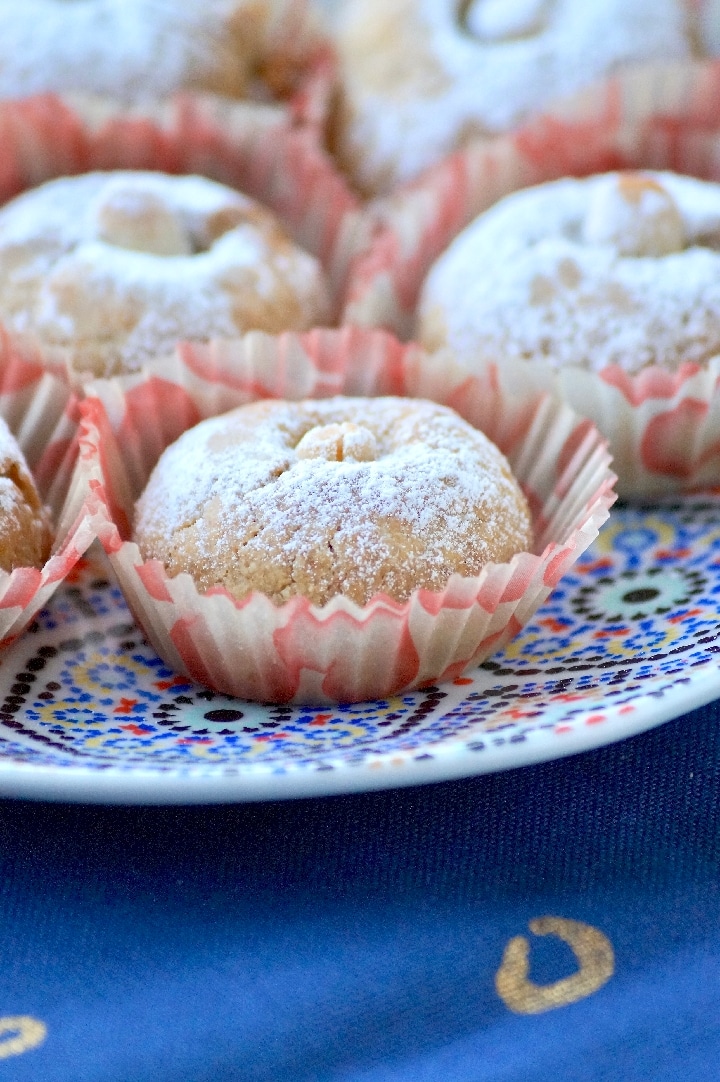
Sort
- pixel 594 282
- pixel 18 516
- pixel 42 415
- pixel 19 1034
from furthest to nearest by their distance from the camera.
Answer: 1. pixel 594 282
2. pixel 42 415
3. pixel 18 516
4. pixel 19 1034

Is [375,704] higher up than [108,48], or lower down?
lower down

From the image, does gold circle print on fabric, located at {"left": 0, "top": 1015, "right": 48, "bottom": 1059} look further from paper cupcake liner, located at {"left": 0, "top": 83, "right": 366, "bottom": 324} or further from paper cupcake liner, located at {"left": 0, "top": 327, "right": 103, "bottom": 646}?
paper cupcake liner, located at {"left": 0, "top": 83, "right": 366, "bottom": 324}

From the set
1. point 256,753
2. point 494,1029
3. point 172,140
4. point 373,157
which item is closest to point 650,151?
point 373,157

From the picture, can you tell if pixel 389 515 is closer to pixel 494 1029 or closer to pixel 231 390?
pixel 231 390

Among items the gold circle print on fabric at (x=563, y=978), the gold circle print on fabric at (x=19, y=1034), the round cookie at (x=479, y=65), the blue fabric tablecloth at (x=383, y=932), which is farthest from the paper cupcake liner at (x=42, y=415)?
the round cookie at (x=479, y=65)

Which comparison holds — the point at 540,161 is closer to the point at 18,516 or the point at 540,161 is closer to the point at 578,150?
the point at 578,150

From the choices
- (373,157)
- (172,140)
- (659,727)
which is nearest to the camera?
(659,727)

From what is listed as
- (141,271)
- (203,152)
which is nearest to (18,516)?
(141,271)
